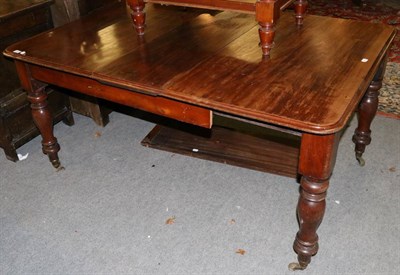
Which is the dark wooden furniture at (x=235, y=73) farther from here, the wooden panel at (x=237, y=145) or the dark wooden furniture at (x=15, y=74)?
the wooden panel at (x=237, y=145)

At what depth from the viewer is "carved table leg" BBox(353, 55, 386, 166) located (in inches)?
80.0

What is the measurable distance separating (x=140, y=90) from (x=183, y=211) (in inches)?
29.4

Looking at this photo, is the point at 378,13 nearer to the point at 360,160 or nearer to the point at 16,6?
the point at 360,160

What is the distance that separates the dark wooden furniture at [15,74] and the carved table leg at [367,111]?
1.71 m

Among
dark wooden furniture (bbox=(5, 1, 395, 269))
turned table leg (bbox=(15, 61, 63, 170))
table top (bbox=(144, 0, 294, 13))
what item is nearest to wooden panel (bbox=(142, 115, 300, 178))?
dark wooden furniture (bbox=(5, 1, 395, 269))

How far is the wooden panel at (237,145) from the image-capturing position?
2.39 metres

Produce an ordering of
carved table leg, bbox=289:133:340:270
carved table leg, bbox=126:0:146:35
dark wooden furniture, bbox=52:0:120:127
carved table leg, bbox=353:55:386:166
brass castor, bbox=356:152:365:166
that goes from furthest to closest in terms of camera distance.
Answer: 1. dark wooden furniture, bbox=52:0:120:127
2. brass castor, bbox=356:152:365:166
3. carved table leg, bbox=353:55:386:166
4. carved table leg, bbox=126:0:146:35
5. carved table leg, bbox=289:133:340:270

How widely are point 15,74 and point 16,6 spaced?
351mm

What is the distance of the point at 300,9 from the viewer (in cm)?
204

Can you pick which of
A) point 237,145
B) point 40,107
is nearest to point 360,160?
point 237,145

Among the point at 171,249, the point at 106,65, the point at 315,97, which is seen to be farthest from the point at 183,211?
the point at 315,97

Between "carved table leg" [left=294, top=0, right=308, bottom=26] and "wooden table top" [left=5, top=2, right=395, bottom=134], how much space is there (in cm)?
4

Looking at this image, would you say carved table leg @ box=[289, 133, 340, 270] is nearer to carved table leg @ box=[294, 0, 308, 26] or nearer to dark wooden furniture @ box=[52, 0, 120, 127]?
carved table leg @ box=[294, 0, 308, 26]

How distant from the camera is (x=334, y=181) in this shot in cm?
228
